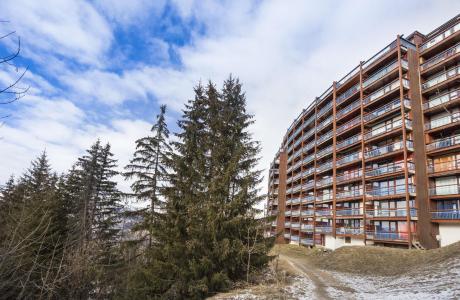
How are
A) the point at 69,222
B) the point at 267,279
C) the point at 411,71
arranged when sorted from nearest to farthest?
the point at 267,279 → the point at 69,222 → the point at 411,71

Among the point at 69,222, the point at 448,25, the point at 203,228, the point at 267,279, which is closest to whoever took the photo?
the point at 203,228

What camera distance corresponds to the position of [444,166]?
87.1ft

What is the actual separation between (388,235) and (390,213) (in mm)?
2272

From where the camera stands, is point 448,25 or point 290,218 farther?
point 290,218

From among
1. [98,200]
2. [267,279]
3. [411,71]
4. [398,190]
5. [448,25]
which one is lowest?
[267,279]

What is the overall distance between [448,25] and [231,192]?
29442 mm

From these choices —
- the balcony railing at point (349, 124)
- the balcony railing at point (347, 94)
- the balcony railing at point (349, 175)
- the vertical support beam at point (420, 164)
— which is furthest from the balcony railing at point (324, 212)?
the balcony railing at point (347, 94)

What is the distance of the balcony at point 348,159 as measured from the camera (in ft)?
116

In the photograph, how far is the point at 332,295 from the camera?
13828mm

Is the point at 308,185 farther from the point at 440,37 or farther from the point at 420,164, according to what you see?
the point at 440,37

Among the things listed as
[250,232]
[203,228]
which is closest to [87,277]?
[203,228]

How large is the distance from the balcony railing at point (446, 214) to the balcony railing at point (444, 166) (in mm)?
3732

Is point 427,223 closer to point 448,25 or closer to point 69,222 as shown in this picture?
point 448,25

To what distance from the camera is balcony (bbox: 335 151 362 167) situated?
116 feet
